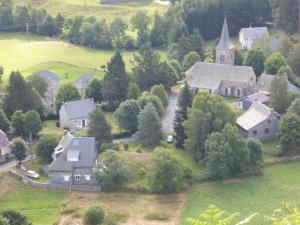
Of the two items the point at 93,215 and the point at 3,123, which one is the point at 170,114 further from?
the point at 93,215

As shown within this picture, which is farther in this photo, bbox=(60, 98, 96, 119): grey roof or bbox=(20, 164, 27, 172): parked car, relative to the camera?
bbox=(60, 98, 96, 119): grey roof

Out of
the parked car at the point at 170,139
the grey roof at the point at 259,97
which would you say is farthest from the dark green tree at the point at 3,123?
the grey roof at the point at 259,97

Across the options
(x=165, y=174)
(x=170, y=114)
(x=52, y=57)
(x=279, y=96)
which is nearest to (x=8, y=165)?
(x=165, y=174)

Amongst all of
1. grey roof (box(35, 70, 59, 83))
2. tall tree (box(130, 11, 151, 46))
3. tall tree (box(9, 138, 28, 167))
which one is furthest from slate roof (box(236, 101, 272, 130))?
tall tree (box(130, 11, 151, 46))

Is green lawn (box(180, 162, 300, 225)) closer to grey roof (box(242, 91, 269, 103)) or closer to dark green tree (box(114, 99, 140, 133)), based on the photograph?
dark green tree (box(114, 99, 140, 133))

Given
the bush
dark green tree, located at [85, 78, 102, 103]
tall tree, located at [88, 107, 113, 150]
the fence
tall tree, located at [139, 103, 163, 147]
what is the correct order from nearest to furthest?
the bush < the fence < tall tree, located at [88, 107, 113, 150] < tall tree, located at [139, 103, 163, 147] < dark green tree, located at [85, 78, 102, 103]

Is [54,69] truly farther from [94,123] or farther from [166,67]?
[94,123]

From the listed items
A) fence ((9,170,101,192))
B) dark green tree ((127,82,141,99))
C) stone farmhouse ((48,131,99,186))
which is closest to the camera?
fence ((9,170,101,192))
